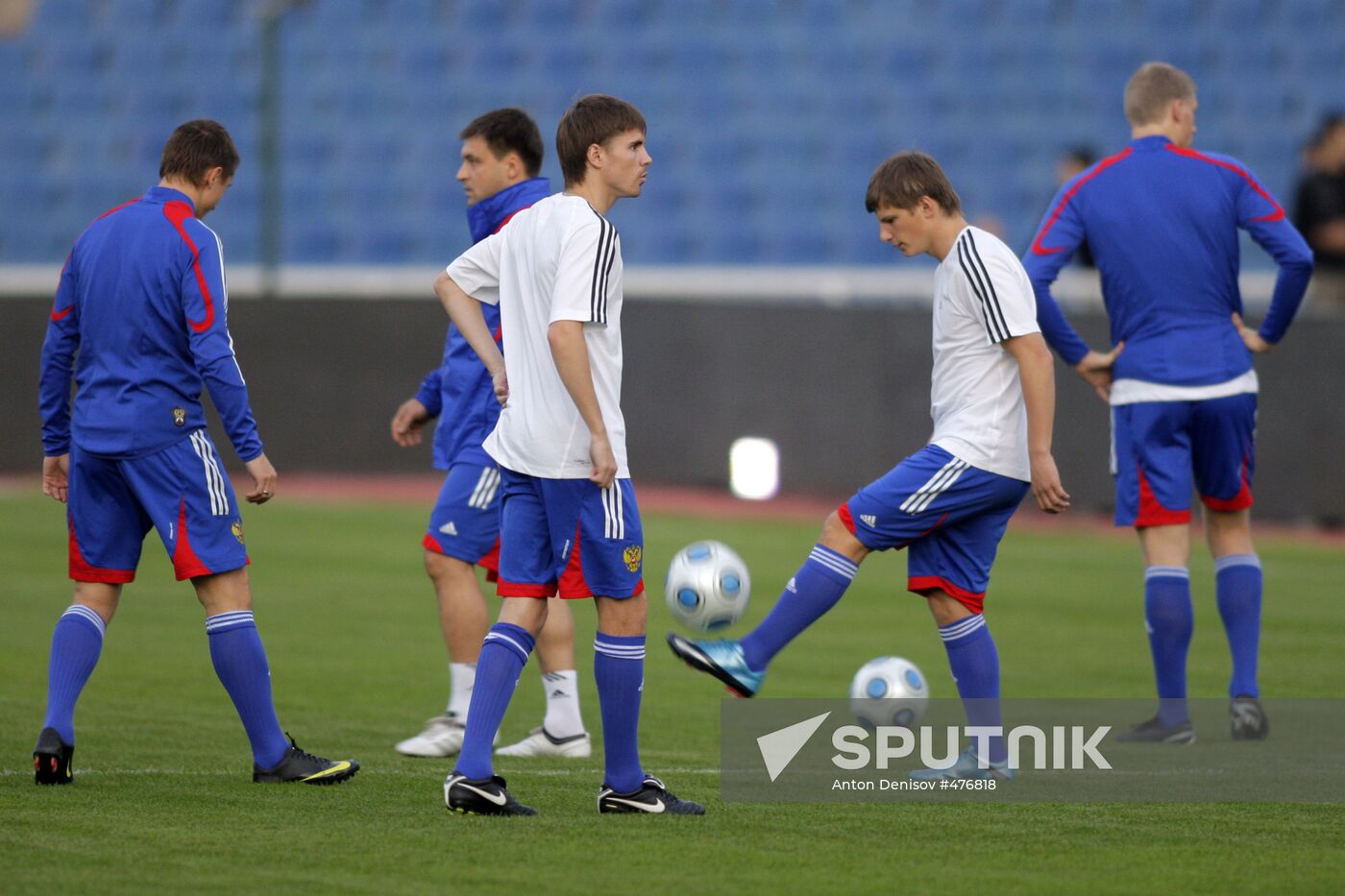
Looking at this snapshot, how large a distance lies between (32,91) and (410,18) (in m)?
3.88

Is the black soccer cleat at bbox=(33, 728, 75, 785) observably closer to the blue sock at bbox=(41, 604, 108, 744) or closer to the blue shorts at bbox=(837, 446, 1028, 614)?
the blue sock at bbox=(41, 604, 108, 744)

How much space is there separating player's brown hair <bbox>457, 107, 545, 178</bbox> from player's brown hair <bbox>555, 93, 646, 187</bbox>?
138 centimetres

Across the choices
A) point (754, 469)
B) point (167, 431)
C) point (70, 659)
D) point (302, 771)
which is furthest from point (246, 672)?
point (754, 469)

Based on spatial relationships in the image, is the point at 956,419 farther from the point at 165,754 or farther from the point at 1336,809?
the point at 165,754

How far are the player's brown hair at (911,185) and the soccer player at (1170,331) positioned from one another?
4.09 feet

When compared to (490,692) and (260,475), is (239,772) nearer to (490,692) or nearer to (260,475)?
(260,475)

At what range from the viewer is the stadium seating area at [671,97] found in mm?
18594

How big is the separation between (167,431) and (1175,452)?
11.6ft

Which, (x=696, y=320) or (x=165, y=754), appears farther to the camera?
(x=696, y=320)

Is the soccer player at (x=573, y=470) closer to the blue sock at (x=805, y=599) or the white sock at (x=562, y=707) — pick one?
the blue sock at (x=805, y=599)

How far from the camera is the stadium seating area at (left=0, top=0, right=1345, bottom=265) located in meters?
18.6

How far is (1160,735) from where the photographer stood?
6.87m

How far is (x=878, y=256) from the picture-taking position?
18453 mm

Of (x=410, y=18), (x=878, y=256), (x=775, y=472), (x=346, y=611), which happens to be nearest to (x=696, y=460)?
(x=775, y=472)
